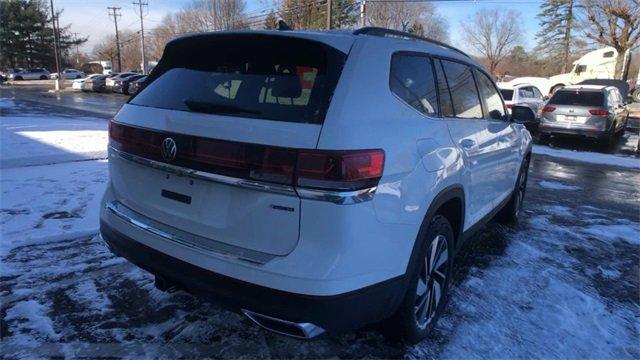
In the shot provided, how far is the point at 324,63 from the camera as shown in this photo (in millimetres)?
2479

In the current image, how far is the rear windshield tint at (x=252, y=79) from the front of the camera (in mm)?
2385

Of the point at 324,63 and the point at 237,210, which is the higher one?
the point at 324,63

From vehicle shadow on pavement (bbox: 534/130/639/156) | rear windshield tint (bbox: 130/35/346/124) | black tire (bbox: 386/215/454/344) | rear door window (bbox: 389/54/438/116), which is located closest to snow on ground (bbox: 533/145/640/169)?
vehicle shadow on pavement (bbox: 534/130/639/156)

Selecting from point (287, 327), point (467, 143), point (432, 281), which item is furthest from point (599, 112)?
point (287, 327)

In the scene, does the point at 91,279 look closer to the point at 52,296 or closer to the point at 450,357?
the point at 52,296

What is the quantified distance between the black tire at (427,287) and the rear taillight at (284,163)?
710 mm

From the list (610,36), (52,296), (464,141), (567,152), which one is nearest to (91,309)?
(52,296)

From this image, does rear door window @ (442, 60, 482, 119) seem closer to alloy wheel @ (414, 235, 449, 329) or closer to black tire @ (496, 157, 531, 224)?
alloy wheel @ (414, 235, 449, 329)

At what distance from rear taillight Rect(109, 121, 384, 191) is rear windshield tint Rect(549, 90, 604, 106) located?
13.4 m

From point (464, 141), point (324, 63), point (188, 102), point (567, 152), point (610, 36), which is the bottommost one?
Answer: point (567, 152)

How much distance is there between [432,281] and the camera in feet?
10.4

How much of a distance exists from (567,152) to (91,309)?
488 inches

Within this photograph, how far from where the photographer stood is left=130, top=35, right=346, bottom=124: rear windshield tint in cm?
238

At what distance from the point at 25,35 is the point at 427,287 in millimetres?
91602
